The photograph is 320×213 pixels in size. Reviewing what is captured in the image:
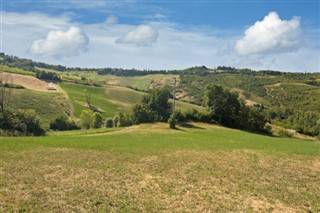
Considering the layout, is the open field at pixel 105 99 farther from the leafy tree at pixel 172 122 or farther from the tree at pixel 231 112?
the leafy tree at pixel 172 122

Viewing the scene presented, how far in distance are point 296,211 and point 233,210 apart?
15.3 feet

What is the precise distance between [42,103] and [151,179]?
127978 mm

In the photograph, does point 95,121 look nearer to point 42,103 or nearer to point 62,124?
point 62,124

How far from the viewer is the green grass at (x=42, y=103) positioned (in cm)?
13575

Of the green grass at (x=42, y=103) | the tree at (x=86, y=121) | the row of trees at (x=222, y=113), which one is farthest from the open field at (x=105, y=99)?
the row of trees at (x=222, y=113)

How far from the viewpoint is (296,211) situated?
24031mm

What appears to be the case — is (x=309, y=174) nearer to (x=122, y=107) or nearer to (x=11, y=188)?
(x=11, y=188)

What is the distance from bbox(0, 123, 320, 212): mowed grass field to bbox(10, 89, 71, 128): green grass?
9461 centimetres

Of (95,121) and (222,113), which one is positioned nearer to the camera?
(222,113)

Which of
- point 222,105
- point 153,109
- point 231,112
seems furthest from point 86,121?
point 231,112

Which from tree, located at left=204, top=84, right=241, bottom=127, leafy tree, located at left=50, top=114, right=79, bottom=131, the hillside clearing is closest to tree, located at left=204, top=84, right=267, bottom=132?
tree, located at left=204, top=84, right=241, bottom=127

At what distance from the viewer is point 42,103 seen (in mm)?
146500

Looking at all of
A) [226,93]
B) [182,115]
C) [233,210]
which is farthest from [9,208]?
[226,93]

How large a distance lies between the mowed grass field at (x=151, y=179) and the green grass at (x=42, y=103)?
94.6 metres
